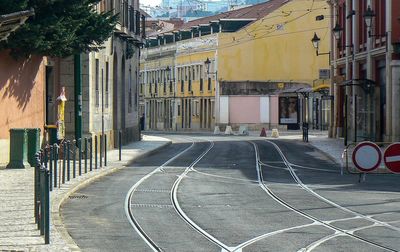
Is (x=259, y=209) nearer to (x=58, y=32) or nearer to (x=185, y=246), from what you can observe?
(x=185, y=246)

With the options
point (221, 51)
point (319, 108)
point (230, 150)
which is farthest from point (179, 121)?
point (230, 150)

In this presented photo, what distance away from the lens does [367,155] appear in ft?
79.5

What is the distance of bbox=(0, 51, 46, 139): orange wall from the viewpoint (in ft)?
102

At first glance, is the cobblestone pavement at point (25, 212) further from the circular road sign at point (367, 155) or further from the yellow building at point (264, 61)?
the yellow building at point (264, 61)

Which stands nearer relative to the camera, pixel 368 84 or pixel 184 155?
pixel 184 155

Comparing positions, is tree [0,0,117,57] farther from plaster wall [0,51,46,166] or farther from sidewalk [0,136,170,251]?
sidewalk [0,136,170,251]

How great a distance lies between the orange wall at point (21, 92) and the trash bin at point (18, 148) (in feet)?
3.06

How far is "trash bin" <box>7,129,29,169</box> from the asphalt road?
115 inches

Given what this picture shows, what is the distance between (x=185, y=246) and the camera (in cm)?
1464

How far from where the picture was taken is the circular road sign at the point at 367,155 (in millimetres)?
24188

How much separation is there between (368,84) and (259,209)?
1068 inches

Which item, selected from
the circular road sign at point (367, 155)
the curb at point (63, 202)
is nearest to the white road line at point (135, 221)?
the curb at point (63, 202)

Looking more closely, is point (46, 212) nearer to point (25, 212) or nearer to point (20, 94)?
point (25, 212)

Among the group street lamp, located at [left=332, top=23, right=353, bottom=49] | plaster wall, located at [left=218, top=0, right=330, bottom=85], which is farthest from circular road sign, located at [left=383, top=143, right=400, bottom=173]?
plaster wall, located at [left=218, top=0, right=330, bottom=85]
